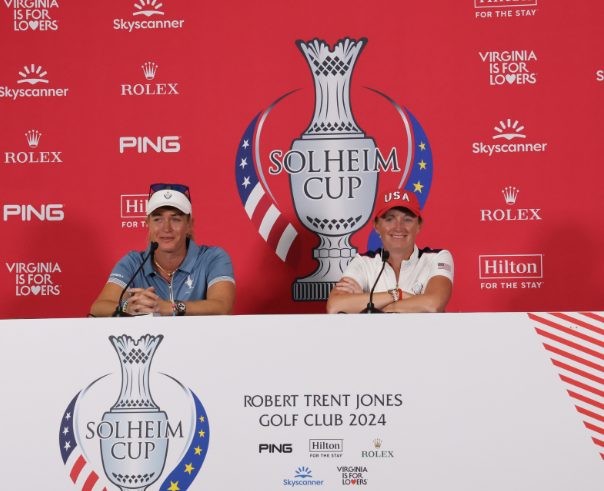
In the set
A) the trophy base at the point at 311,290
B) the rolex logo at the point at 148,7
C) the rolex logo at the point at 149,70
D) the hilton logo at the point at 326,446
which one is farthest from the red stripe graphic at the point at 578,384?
the rolex logo at the point at 148,7

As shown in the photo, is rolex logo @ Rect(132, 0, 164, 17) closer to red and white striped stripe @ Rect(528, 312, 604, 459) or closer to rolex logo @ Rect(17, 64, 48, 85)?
rolex logo @ Rect(17, 64, 48, 85)

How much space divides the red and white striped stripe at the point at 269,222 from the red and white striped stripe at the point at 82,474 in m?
1.52

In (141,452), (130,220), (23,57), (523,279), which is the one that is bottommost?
(141,452)

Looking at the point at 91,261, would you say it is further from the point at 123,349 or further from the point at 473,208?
the point at 473,208

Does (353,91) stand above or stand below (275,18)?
below

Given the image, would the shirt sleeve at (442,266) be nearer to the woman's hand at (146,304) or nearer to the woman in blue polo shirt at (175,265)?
the woman in blue polo shirt at (175,265)

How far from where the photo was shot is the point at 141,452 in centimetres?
148

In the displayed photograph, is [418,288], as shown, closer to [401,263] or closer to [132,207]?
[401,263]

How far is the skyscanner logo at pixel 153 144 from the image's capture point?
2871mm

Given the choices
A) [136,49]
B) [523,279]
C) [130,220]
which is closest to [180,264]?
[130,220]

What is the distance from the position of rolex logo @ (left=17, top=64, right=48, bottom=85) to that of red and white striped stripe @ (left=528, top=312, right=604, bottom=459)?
257 cm

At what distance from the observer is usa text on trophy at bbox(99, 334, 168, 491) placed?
1473 millimetres

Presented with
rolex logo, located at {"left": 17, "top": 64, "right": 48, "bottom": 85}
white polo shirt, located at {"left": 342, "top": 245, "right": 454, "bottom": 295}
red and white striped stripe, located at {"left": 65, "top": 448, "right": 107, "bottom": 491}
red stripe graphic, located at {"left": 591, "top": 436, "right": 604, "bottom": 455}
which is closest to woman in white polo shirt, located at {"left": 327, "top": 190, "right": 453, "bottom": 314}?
white polo shirt, located at {"left": 342, "top": 245, "right": 454, "bottom": 295}

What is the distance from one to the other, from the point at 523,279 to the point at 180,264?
1560mm
